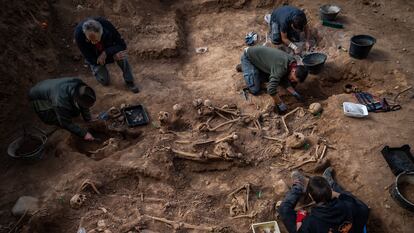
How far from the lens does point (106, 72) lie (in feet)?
23.2

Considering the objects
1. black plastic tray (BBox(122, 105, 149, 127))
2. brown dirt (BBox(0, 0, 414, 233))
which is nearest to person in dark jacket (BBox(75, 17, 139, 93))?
brown dirt (BBox(0, 0, 414, 233))

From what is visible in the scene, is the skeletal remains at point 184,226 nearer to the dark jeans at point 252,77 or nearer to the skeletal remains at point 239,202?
the skeletal remains at point 239,202

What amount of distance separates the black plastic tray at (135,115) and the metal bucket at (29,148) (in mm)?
1457

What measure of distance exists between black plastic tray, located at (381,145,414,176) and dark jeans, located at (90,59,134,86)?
4.97m

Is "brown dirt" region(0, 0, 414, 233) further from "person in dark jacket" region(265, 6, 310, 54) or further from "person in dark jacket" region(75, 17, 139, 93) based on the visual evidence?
"person in dark jacket" region(265, 6, 310, 54)

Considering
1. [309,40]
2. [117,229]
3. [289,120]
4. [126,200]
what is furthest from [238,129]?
[309,40]

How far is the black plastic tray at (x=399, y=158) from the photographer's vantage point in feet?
16.1

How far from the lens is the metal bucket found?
17.5 ft

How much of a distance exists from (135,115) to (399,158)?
4.59 metres

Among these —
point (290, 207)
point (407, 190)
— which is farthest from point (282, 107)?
point (407, 190)

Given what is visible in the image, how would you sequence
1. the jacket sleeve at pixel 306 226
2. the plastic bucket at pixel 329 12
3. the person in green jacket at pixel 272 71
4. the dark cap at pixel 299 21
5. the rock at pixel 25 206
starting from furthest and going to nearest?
the plastic bucket at pixel 329 12 < the dark cap at pixel 299 21 < the person in green jacket at pixel 272 71 < the rock at pixel 25 206 < the jacket sleeve at pixel 306 226

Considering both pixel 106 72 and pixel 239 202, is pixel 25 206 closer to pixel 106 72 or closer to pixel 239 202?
pixel 239 202

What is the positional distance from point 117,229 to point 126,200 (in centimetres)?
50

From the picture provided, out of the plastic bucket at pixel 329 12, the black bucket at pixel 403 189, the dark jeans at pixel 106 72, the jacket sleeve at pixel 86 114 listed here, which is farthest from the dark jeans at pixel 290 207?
the plastic bucket at pixel 329 12
